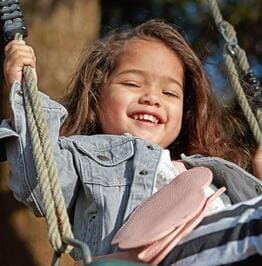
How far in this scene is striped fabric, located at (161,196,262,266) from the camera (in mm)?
1206

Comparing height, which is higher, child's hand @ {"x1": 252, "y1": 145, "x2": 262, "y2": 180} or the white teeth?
the white teeth

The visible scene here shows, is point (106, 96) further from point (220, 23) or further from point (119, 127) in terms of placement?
point (220, 23)

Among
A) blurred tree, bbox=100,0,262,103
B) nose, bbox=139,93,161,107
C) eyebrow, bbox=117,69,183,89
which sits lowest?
blurred tree, bbox=100,0,262,103

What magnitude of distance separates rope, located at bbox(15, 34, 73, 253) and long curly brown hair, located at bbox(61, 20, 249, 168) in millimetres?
329

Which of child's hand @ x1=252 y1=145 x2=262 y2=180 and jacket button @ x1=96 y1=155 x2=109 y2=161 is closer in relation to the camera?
jacket button @ x1=96 y1=155 x2=109 y2=161

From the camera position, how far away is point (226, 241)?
4.02ft

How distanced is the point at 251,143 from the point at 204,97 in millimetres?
306

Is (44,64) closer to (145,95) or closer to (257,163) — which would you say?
(145,95)

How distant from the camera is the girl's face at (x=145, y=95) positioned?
5.76 feet

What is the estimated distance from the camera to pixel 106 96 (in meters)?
1.81

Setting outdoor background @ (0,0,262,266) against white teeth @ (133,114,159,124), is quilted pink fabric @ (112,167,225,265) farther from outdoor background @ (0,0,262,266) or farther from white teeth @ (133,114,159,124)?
outdoor background @ (0,0,262,266)

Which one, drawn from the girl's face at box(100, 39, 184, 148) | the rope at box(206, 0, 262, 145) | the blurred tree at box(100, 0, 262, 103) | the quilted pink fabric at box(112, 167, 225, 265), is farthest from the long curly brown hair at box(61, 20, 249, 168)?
the blurred tree at box(100, 0, 262, 103)

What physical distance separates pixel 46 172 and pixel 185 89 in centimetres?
63

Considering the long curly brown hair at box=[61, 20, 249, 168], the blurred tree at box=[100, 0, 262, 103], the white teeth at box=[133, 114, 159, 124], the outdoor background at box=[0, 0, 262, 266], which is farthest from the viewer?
the blurred tree at box=[100, 0, 262, 103]
